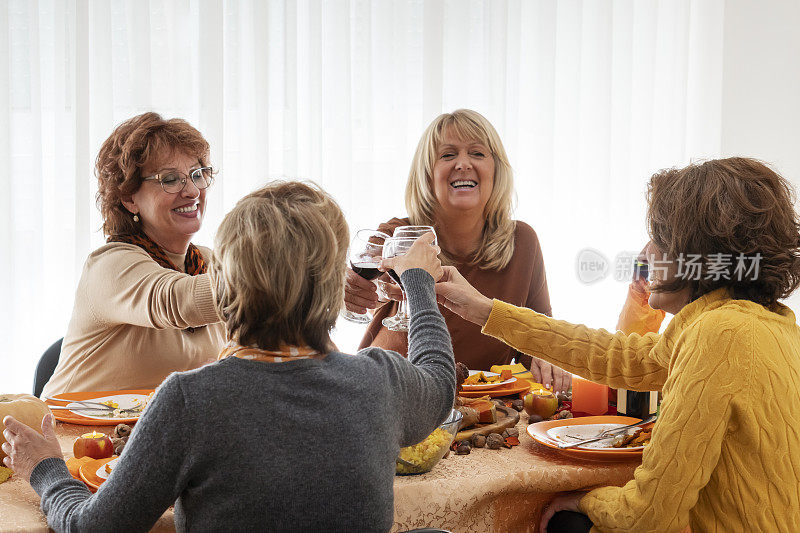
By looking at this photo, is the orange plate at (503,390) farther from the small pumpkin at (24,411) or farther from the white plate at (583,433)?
the small pumpkin at (24,411)

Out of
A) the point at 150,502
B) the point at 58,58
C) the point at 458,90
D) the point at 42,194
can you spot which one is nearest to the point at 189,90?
the point at 58,58

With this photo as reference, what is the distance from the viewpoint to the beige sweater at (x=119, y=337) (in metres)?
1.97

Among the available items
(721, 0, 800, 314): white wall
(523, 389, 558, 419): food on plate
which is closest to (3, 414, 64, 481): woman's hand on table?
(523, 389, 558, 419): food on plate

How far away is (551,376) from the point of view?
2.08 metres

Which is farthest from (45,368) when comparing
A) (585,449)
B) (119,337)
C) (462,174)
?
(585,449)

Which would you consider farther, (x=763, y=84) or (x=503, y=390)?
(x=763, y=84)

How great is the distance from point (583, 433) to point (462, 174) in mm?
1192

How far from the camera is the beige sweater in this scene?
6.47 ft

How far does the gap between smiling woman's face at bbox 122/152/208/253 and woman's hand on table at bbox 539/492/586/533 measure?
4.39 feet

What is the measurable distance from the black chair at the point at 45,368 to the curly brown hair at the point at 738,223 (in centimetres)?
185

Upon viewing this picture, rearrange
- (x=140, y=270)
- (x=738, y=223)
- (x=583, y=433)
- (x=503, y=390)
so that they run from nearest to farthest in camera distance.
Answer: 1. (x=738, y=223)
2. (x=583, y=433)
3. (x=503, y=390)
4. (x=140, y=270)

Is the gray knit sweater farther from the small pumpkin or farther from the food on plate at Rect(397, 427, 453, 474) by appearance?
the small pumpkin

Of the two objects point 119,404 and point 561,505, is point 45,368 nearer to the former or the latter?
point 119,404

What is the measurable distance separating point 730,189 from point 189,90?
8.56 ft
